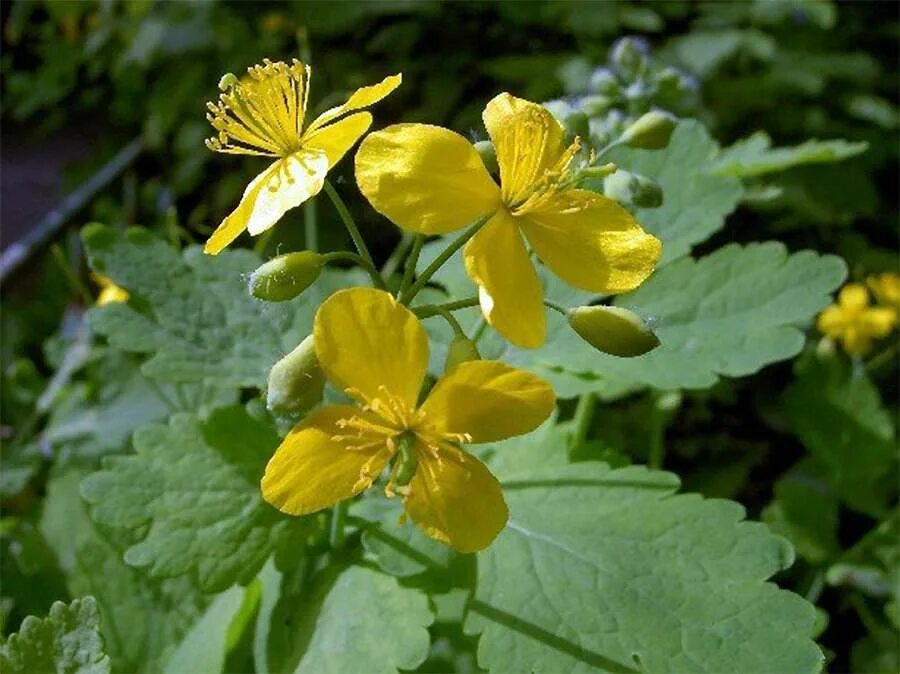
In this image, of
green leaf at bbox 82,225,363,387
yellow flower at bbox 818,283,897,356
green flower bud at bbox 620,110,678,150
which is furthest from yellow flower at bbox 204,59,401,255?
yellow flower at bbox 818,283,897,356

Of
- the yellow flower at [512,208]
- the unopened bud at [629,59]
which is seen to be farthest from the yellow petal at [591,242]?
the unopened bud at [629,59]

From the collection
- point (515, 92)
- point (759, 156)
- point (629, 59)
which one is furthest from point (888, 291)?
point (515, 92)

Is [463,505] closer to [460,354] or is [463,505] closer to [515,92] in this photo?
[460,354]

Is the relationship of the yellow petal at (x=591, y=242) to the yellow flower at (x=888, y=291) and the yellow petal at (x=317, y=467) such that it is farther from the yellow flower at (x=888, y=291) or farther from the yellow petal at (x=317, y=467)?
the yellow flower at (x=888, y=291)

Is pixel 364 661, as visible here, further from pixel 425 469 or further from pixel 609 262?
pixel 609 262

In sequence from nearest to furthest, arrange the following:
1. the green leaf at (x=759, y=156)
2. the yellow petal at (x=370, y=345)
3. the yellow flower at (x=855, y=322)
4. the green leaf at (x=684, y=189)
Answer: the yellow petal at (x=370, y=345)
the green leaf at (x=684, y=189)
the green leaf at (x=759, y=156)
the yellow flower at (x=855, y=322)
